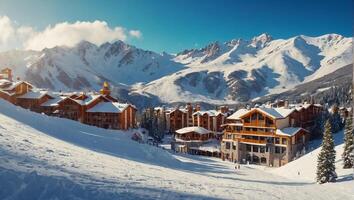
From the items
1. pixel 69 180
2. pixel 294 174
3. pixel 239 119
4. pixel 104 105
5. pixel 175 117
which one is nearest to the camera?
pixel 69 180

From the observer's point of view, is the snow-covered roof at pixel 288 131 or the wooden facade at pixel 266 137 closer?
the snow-covered roof at pixel 288 131

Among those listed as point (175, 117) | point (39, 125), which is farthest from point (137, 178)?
point (175, 117)

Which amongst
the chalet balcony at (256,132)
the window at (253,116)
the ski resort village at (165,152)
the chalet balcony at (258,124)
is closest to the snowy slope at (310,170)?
the ski resort village at (165,152)

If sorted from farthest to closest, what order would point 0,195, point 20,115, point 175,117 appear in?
1. point 175,117
2. point 20,115
3. point 0,195

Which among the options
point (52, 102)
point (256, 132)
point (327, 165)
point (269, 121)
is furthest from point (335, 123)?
point (52, 102)

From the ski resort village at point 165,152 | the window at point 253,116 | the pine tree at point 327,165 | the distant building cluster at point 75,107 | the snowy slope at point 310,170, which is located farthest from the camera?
the distant building cluster at point 75,107

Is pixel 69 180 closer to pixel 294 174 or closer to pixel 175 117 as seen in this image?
pixel 294 174

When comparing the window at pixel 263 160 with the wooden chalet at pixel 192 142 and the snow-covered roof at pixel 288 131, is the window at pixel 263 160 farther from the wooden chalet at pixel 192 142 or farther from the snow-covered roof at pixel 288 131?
the wooden chalet at pixel 192 142

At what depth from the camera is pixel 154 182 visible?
23.2m

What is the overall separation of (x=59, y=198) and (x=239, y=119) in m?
63.4

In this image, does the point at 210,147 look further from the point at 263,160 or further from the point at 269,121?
Result: the point at 269,121

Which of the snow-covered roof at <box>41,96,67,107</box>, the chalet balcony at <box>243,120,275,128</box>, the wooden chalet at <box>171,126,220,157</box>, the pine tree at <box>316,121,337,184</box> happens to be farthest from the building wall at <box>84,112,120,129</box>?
the pine tree at <box>316,121,337,184</box>

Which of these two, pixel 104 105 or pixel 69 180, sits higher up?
pixel 104 105

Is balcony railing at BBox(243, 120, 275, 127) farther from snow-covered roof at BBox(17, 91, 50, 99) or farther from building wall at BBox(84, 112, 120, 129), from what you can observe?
snow-covered roof at BBox(17, 91, 50, 99)
